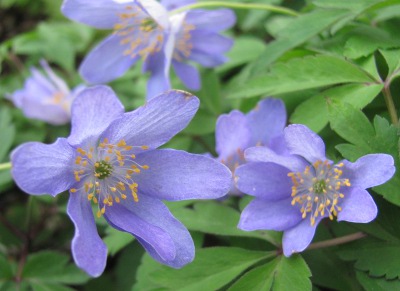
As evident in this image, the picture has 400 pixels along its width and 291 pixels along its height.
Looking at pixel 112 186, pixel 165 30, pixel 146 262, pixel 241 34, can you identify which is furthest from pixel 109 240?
pixel 241 34

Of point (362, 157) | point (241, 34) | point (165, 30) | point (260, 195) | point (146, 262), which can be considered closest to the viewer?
point (362, 157)

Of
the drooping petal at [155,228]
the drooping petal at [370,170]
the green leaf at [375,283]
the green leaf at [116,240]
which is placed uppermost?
the drooping petal at [370,170]

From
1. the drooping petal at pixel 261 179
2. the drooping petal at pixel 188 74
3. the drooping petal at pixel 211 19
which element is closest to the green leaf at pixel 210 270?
the drooping petal at pixel 261 179

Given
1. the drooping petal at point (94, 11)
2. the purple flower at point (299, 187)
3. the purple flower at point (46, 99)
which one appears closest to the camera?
the purple flower at point (299, 187)

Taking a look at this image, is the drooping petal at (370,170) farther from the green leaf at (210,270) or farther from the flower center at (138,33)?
the flower center at (138,33)

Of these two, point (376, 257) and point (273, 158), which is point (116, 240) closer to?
point (273, 158)

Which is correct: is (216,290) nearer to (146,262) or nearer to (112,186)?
(146,262)

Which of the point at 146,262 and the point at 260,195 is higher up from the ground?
the point at 260,195
